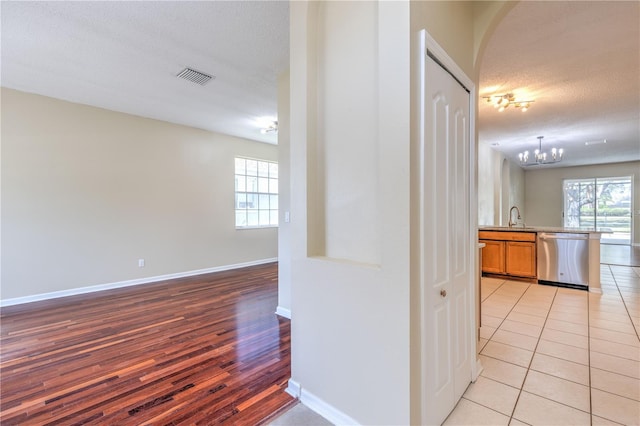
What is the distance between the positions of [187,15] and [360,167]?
2.02 metres

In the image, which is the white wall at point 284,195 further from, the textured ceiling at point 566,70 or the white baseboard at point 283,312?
the textured ceiling at point 566,70

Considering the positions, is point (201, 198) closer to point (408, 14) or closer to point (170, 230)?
point (170, 230)

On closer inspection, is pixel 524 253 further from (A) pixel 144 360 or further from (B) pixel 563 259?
(A) pixel 144 360

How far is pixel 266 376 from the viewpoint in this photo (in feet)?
7.13

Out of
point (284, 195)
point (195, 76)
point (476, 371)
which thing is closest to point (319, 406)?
point (476, 371)

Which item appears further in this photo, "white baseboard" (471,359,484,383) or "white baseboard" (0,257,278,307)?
"white baseboard" (0,257,278,307)

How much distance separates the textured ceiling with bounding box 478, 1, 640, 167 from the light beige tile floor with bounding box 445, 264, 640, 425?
278cm

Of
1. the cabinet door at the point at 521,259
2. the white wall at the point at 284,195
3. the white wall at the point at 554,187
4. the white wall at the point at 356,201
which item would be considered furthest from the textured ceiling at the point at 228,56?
the white wall at the point at 554,187

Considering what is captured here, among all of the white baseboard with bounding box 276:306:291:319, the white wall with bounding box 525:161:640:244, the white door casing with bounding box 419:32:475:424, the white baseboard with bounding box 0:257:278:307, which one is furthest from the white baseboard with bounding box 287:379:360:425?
the white wall with bounding box 525:161:640:244

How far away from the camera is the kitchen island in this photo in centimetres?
418

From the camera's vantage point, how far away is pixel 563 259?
443 centimetres

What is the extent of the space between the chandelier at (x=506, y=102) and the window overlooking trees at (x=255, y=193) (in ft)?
15.2

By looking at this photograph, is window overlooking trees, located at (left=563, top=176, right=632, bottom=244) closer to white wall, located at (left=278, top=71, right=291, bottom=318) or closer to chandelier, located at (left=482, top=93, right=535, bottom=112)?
chandelier, located at (left=482, top=93, right=535, bottom=112)

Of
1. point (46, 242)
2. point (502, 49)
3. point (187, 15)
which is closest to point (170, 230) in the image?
point (46, 242)
